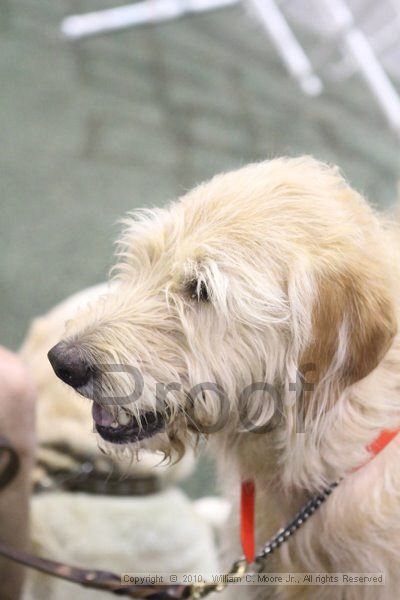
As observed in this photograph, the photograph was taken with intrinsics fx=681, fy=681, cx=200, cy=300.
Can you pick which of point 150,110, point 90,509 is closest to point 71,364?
point 90,509

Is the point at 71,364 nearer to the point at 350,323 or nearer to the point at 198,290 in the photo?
the point at 198,290

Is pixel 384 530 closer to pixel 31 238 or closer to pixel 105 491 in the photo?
pixel 105 491

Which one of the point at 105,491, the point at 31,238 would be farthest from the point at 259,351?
the point at 31,238

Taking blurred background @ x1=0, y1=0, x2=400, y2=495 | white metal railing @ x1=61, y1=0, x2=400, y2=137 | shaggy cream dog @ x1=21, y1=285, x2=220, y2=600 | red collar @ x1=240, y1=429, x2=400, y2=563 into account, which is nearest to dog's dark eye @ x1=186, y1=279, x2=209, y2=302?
red collar @ x1=240, y1=429, x2=400, y2=563

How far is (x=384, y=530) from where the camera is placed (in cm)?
115

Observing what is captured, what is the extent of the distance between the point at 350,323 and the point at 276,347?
13cm

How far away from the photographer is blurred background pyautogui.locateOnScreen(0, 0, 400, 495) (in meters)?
3.01

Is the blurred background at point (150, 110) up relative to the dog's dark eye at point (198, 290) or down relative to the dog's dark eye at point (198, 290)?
up

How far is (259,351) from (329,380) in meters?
0.12

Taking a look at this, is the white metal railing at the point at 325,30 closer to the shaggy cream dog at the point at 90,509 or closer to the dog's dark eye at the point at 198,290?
the shaggy cream dog at the point at 90,509

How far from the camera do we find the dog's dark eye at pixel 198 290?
113 cm

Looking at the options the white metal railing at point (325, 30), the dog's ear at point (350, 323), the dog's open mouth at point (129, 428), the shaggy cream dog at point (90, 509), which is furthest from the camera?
the white metal railing at point (325, 30)

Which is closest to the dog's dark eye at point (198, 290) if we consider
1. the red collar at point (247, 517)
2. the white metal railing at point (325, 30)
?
the red collar at point (247, 517)

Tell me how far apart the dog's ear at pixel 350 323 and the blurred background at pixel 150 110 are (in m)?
1.71
